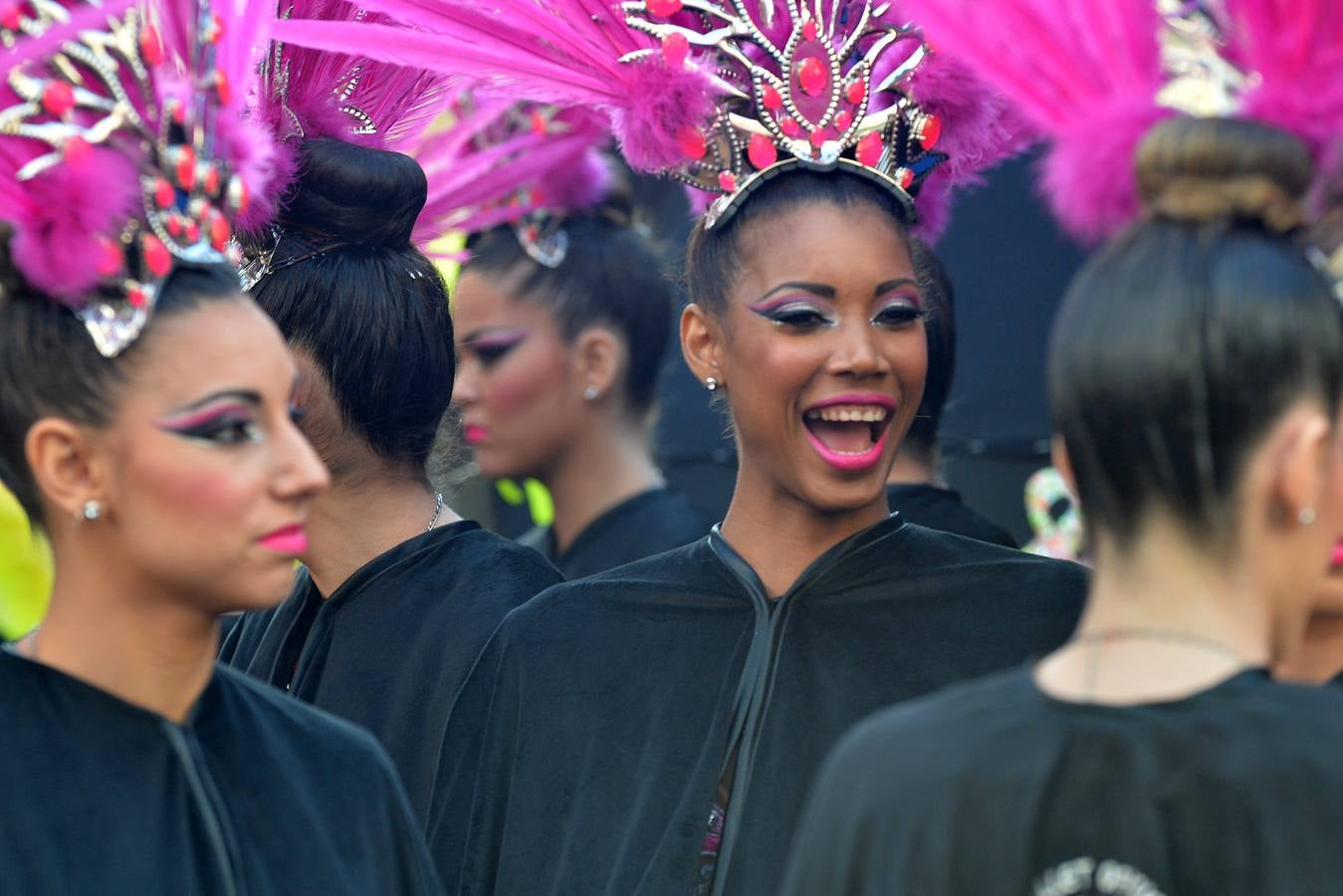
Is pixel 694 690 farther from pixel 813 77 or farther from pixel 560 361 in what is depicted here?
pixel 560 361

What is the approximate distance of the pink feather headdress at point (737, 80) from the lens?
351 cm

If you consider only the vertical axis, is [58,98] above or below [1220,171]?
above

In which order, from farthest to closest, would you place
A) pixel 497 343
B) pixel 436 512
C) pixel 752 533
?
1. pixel 497 343
2. pixel 436 512
3. pixel 752 533

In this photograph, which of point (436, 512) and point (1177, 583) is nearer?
point (1177, 583)

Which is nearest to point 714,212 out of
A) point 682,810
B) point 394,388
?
point 394,388

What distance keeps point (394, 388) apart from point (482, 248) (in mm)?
2322

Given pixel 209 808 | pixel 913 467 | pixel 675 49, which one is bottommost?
pixel 209 808

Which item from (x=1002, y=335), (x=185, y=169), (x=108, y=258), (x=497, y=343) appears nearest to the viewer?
(x=108, y=258)

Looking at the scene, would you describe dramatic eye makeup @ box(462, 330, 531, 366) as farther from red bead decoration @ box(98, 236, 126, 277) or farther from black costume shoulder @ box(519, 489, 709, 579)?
red bead decoration @ box(98, 236, 126, 277)

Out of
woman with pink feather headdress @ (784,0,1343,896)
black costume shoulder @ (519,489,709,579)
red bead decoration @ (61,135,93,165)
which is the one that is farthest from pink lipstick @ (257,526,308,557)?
black costume shoulder @ (519,489,709,579)

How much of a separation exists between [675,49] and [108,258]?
120 centimetres

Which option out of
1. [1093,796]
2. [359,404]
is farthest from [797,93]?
[1093,796]

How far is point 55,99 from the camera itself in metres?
2.68

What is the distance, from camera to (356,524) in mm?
3945
